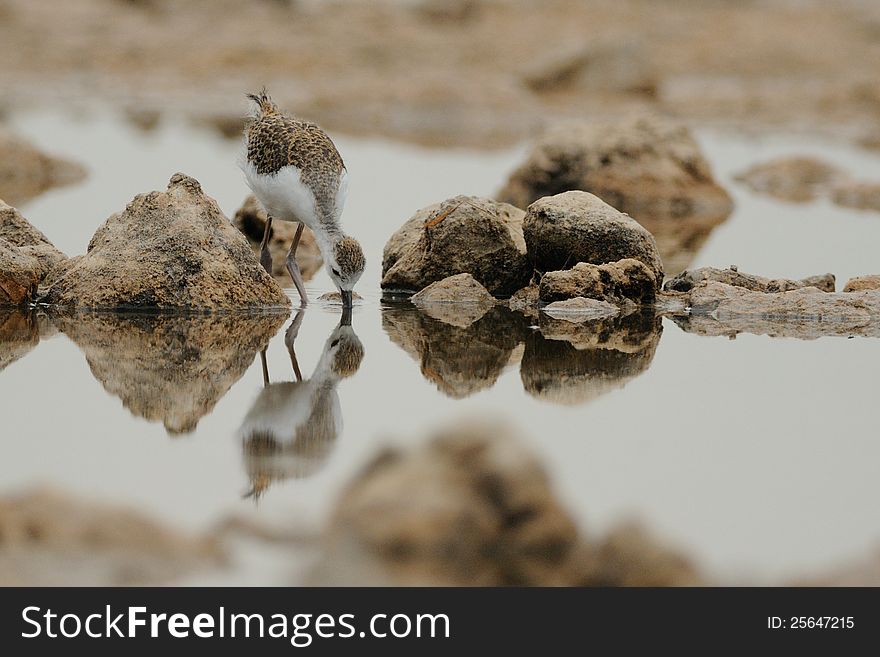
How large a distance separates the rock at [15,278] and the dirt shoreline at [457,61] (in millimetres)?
20902

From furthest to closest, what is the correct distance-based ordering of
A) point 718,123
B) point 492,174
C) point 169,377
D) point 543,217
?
point 718,123, point 492,174, point 543,217, point 169,377

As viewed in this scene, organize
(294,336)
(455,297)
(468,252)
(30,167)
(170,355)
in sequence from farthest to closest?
(30,167), (468,252), (455,297), (294,336), (170,355)

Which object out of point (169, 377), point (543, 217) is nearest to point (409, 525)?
point (169, 377)

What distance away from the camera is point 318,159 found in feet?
34.3

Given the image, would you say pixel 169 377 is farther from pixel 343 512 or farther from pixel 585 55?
pixel 585 55

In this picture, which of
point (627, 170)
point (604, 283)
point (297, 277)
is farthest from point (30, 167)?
point (604, 283)

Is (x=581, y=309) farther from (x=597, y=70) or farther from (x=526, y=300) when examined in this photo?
(x=597, y=70)

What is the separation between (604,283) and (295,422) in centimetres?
441

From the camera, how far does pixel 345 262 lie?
10234mm

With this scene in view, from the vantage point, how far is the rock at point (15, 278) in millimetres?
10141

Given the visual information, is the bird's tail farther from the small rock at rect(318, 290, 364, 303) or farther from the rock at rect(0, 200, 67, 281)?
the rock at rect(0, 200, 67, 281)

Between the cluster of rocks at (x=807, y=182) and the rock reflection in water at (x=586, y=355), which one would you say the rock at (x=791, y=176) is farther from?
the rock reflection in water at (x=586, y=355)

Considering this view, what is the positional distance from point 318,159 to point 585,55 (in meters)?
29.5

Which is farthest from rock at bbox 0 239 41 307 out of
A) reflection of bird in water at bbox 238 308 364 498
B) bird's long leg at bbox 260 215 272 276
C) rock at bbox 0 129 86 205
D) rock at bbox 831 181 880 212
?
rock at bbox 831 181 880 212
